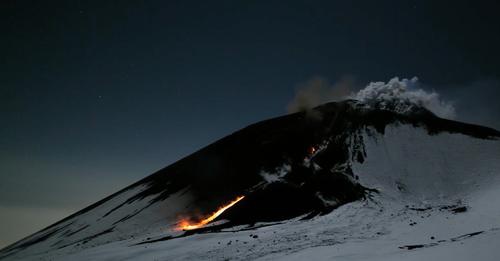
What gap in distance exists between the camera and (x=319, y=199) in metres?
40.1

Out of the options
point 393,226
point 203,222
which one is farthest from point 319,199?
point 203,222

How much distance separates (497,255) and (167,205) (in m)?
41.6

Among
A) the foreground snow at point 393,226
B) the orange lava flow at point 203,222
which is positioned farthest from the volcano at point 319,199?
the orange lava flow at point 203,222

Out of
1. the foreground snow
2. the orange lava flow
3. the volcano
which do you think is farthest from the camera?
the orange lava flow

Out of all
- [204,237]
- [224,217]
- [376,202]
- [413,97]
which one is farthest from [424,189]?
[413,97]

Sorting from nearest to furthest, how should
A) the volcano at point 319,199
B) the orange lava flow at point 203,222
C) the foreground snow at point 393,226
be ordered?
the foreground snow at point 393,226, the volcano at point 319,199, the orange lava flow at point 203,222

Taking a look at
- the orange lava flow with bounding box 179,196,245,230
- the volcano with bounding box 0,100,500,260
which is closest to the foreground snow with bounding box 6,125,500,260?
the volcano with bounding box 0,100,500,260

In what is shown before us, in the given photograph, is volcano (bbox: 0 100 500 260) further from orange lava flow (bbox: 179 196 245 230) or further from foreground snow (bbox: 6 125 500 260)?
orange lava flow (bbox: 179 196 245 230)

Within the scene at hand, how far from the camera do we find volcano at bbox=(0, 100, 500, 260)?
77.9 feet

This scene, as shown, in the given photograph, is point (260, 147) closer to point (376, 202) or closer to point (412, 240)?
point (376, 202)

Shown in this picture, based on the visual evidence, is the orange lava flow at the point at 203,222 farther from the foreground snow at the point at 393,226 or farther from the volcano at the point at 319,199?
the foreground snow at the point at 393,226

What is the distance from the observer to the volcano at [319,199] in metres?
23.7

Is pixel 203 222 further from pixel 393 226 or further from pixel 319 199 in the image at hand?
pixel 393 226

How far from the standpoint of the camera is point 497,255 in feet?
38.4
